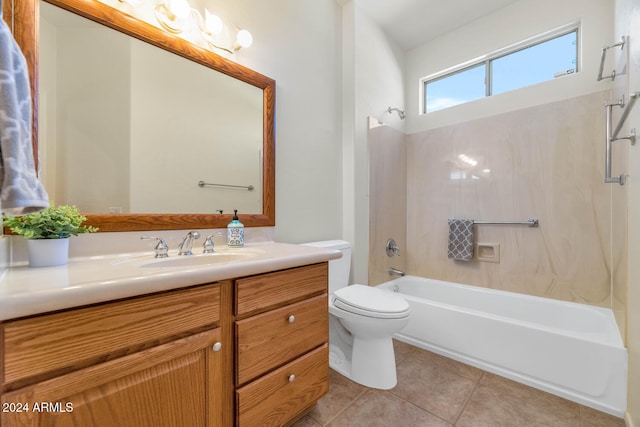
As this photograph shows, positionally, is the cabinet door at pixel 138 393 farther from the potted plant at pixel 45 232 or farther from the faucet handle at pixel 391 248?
the faucet handle at pixel 391 248

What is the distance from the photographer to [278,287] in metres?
1.04

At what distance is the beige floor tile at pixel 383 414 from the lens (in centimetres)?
125

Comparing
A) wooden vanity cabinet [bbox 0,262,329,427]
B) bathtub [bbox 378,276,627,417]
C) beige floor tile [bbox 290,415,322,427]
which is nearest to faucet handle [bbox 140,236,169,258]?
wooden vanity cabinet [bbox 0,262,329,427]

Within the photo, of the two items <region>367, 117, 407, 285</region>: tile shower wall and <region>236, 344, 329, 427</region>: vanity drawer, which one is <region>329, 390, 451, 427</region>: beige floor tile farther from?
<region>367, 117, 407, 285</region>: tile shower wall

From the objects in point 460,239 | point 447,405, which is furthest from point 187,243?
point 460,239

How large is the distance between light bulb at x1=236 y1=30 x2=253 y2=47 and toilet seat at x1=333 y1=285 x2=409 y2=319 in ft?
5.09

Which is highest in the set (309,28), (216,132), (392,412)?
(309,28)

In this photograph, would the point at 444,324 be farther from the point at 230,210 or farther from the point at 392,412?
the point at 230,210

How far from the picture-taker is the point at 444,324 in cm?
184

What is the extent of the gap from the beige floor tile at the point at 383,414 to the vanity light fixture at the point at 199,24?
203cm

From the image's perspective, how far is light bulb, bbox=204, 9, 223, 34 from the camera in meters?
1.35

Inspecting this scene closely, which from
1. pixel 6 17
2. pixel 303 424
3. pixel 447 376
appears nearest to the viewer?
pixel 6 17

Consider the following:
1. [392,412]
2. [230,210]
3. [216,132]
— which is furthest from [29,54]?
[392,412]

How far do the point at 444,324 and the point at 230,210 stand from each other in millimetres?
1626
